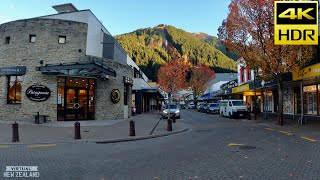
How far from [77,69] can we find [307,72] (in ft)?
50.5

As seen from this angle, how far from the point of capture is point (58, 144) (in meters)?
12.6

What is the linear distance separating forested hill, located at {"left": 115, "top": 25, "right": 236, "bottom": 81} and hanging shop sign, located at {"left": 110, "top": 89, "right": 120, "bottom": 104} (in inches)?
2968

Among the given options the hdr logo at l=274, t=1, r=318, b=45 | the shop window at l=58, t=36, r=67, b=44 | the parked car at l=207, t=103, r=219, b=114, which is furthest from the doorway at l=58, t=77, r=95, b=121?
the parked car at l=207, t=103, r=219, b=114

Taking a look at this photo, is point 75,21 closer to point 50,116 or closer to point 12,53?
point 12,53

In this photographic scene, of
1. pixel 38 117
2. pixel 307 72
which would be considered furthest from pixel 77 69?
pixel 307 72

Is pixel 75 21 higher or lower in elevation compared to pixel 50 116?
higher

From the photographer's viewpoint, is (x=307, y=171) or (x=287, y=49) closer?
(x=307, y=171)

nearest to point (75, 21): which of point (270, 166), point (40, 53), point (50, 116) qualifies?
point (40, 53)

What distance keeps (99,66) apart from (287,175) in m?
15.3

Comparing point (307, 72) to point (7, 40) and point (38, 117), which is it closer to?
point (38, 117)

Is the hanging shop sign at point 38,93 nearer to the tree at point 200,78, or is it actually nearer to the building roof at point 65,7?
Result: the building roof at point 65,7

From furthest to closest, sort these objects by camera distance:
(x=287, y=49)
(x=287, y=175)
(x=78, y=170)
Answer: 1. (x=287, y=49)
2. (x=78, y=170)
3. (x=287, y=175)

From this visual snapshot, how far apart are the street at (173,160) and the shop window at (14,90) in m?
12.1

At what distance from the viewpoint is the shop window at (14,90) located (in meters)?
22.6
